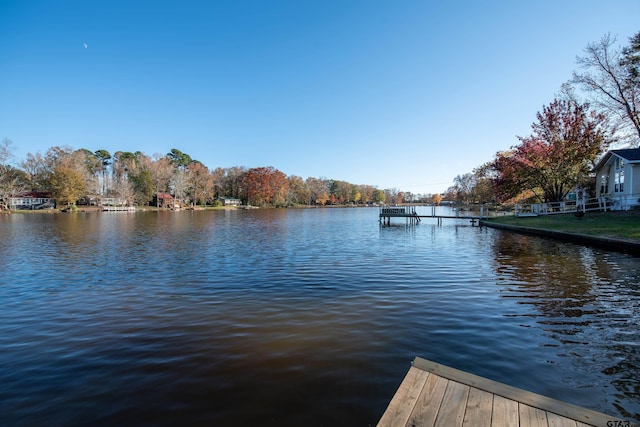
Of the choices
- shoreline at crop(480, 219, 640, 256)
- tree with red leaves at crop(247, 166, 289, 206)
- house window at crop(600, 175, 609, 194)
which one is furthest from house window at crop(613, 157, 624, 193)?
tree with red leaves at crop(247, 166, 289, 206)

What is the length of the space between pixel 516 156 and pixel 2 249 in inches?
1619

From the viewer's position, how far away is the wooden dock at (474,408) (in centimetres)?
252

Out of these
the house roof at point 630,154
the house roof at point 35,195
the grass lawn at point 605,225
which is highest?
the house roof at point 630,154

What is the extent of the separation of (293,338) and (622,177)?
32.7 m

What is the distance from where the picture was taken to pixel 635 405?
3.48 meters

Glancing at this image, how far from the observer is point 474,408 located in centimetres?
270

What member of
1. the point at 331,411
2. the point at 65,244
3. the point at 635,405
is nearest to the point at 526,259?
the point at 635,405

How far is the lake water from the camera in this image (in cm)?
374

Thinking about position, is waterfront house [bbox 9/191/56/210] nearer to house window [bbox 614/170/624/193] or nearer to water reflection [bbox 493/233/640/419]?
water reflection [bbox 493/233/640/419]

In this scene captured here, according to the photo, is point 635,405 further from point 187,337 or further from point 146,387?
point 187,337

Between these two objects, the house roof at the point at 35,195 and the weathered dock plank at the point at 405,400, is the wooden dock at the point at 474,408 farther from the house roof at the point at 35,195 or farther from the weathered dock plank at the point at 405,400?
the house roof at the point at 35,195

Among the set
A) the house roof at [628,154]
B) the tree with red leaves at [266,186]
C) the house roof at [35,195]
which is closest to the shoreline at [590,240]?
the house roof at [628,154]

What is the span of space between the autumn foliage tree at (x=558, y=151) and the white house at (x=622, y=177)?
1911 millimetres

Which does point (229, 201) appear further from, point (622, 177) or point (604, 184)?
point (622, 177)
